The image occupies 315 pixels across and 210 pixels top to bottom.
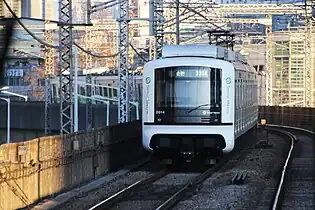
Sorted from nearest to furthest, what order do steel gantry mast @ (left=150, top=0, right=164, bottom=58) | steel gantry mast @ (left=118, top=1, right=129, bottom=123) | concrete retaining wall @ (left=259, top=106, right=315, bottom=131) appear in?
steel gantry mast @ (left=118, top=1, right=129, bottom=123)
steel gantry mast @ (left=150, top=0, right=164, bottom=58)
concrete retaining wall @ (left=259, top=106, right=315, bottom=131)

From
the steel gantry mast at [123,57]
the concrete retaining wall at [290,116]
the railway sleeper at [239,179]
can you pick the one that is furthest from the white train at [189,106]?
the concrete retaining wall at [290,116]

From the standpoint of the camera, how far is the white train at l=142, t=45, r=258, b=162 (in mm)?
15312

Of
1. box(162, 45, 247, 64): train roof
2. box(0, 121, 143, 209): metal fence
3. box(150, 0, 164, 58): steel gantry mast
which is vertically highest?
box(150, 0, 164, 58): steel gantry mast

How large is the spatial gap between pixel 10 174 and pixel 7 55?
839 centimetres

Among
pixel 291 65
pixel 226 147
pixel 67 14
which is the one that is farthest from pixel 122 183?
pixel 291 65

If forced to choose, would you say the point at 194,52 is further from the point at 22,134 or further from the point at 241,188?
the point at 22,134

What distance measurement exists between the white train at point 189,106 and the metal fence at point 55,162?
1255 millimetres

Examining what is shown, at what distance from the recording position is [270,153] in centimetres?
2194

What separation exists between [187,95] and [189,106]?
0.29 metres

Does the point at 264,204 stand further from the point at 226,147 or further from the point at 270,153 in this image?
the point at 270,153

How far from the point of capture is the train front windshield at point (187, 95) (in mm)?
15336

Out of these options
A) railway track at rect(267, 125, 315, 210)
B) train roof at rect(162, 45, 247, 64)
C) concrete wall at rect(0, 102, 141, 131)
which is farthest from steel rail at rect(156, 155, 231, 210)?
concrete wall at rect(0, 102, 141, 131)

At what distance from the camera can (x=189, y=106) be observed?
15.4 meters

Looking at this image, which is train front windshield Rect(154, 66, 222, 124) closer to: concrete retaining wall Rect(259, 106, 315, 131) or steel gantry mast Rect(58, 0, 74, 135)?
steel gantry mast Rect(58, 0, 74, 135)
